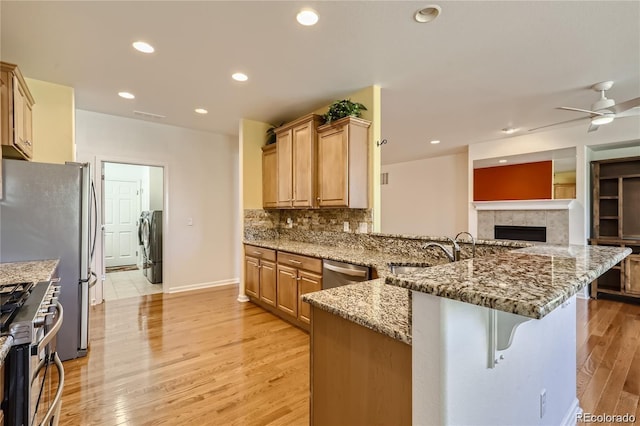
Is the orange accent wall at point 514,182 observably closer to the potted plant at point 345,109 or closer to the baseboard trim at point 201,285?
the potted plant at point 345,109

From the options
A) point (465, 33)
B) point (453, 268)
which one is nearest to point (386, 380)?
point (453, 268)

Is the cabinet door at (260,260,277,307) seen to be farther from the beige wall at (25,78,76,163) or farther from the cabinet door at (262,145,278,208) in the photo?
the beige wall at (25,78,76,163)

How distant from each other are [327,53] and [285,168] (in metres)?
1.68

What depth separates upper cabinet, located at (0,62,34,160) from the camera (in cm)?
221

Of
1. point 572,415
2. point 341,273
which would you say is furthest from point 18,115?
point 572,415

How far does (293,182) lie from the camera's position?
3795 mm

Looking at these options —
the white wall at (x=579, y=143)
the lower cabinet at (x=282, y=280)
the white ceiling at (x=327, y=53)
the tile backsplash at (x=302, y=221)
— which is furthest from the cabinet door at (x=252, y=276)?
the white wall at (x=579, y=143)

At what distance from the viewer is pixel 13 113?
2262mm

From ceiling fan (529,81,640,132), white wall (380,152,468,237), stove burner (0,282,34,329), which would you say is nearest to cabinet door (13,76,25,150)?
stove burner (0,282,34,329)

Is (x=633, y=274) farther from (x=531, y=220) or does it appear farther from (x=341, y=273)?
(x=341, y=273)

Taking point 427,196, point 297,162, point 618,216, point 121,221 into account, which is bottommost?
point 121,221

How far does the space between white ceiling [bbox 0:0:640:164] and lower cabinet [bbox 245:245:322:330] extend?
1.85m

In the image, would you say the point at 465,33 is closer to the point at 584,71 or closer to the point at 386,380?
the point at 584,71

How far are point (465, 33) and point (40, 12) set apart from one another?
291 cm
